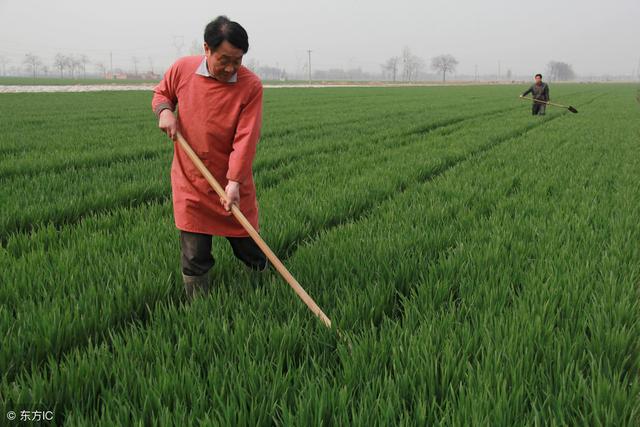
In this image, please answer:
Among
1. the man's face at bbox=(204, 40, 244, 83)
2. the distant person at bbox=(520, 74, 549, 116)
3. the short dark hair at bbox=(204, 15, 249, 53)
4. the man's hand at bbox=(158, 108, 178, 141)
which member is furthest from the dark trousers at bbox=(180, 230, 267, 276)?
the distant person at bbox=(520, 74, 549, 116)

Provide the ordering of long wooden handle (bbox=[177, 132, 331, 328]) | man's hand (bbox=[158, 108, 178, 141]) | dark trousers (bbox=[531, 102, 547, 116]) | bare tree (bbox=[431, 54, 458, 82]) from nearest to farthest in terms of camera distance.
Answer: long wooden handle (bbox=[177, 132, 331, 328]) → man's hand (bbox=[158, 108, 178, 141]) → dark trousers (bbox=[531, 102, 547, 116]) → bare tree (bbox=[431, 54, 458, 82])

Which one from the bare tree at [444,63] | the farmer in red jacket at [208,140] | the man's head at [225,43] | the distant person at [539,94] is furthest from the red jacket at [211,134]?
the bare tree at [444,63]

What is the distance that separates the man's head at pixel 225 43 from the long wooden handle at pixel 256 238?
1.39 ft

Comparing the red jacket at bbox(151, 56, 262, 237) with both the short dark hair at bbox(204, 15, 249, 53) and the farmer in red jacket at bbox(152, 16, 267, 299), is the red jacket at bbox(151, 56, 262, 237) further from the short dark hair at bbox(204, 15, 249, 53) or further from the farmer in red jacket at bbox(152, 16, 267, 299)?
the short dark hair at bbox(204, 15, 249, 53)

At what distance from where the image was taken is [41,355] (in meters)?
1.81

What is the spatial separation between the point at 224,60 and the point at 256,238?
83 centimetres

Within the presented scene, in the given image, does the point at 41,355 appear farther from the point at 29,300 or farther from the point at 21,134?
the point at 21,134

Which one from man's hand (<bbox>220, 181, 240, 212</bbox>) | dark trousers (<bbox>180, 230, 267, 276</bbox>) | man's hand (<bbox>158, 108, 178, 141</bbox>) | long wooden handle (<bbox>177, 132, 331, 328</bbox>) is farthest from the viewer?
dark trousers (<bbox>180, 230, 267, 276</bbox>)

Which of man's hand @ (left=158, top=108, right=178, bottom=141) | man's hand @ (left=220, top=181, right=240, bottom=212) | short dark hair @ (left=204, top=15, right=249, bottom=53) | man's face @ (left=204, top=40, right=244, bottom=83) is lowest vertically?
man's hand @ (left=220, top=181, right=240, bottom=212)

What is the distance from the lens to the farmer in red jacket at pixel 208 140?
2.20m

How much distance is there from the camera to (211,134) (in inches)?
88.9

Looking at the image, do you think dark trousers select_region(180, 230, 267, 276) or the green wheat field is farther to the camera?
dark trousers select_region(180, 230, 267, 276)

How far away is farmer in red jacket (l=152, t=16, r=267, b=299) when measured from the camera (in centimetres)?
220

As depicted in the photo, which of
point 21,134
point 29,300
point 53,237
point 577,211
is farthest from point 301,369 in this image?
point 21,134
